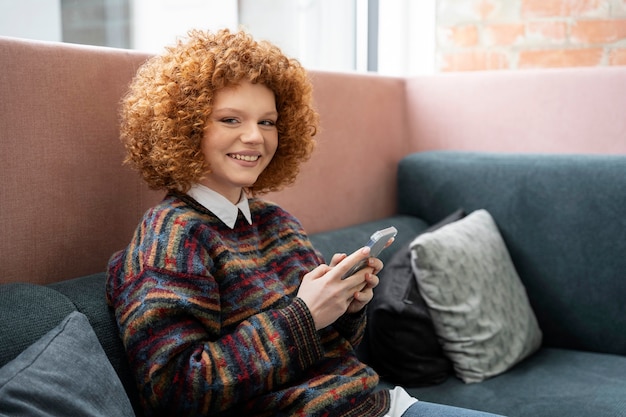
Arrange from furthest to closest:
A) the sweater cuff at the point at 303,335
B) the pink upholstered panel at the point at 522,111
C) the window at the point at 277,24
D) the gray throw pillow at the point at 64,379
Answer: the pink upholstered panel at the point at 522,111, the window at the point at 277,24, the sweater cuff at the point at 303,335, the gray throw pillow at the point at 64,379

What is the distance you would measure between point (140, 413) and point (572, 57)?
2.07 m

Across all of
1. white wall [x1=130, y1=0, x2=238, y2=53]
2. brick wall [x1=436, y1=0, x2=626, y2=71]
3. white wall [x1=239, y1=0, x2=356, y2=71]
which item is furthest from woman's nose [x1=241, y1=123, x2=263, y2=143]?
brick wall [x1=436, y1=0, x2=626, y2=71]

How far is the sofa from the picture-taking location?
49.0 inches

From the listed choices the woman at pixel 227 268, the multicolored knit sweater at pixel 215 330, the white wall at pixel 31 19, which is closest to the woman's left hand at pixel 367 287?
the woman at pixel 227 268

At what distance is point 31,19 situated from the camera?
1975 millimetres

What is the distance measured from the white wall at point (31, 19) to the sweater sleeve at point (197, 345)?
3.28 feet

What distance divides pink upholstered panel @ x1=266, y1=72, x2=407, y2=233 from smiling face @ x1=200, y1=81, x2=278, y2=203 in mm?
572

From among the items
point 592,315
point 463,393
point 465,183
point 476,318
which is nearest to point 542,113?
point 465,183

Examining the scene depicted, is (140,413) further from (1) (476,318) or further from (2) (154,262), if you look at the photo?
(1) (476,318)

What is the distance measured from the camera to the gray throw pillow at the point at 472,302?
187 cm

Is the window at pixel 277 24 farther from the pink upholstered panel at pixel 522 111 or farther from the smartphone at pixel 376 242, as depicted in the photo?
the smartphone at pixel 376 242

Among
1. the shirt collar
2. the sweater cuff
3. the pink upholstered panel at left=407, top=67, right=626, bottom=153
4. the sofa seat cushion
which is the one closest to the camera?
the sweater cuff

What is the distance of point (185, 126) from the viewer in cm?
131

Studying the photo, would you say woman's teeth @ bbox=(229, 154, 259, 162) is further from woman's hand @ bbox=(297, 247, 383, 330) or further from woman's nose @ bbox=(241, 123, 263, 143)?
woman's hand @ bbox=(297, 247, 383, 330)
